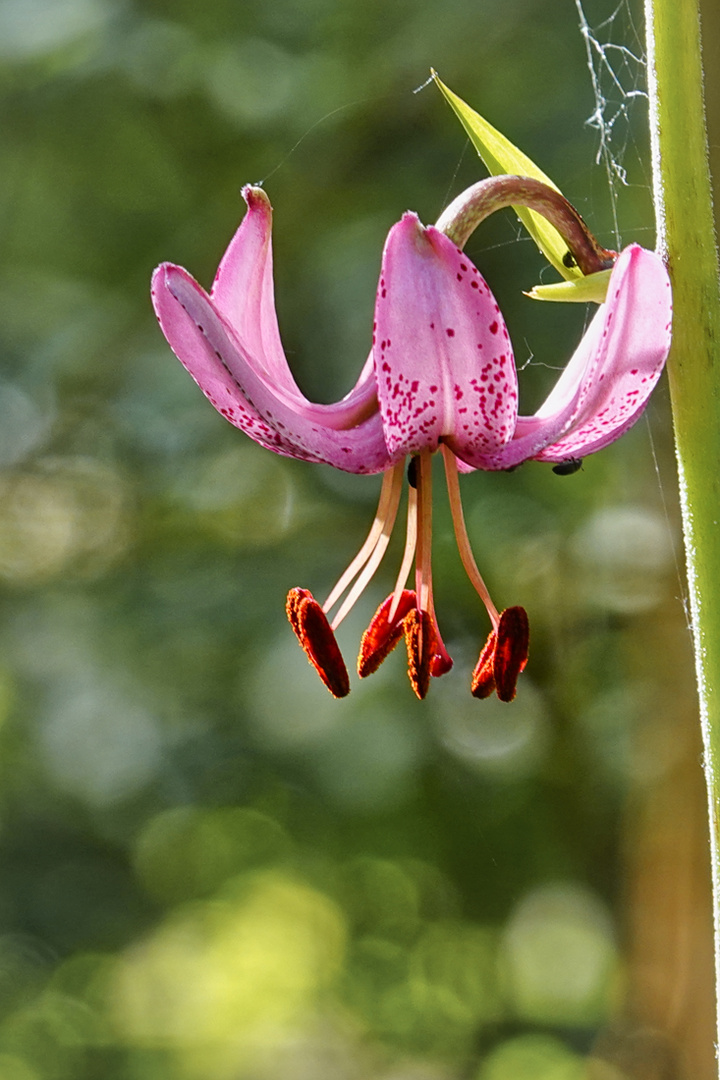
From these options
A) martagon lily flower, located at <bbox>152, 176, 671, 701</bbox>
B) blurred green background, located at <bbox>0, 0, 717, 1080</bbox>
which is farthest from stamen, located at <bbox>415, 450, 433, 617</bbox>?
blurred green background, located at <bbox>0, 0, 717, 1080</bbox>

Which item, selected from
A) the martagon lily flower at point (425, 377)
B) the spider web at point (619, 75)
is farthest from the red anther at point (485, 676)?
A: the spider web at point (619, 75)

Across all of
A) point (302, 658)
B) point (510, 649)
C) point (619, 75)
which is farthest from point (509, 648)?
point (619, 75)

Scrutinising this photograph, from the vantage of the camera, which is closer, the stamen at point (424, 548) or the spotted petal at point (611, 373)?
the spotted petal at point (611, 373)

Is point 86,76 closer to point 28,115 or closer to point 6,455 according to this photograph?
point 28,115

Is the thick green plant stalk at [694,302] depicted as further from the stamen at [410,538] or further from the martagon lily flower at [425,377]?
the stamen at [410,538]

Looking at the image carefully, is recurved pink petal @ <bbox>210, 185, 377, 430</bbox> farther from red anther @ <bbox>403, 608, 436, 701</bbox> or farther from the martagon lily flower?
red anther @ <bbox>403, 608, 436, 701</bbox>

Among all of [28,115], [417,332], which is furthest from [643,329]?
[28,115]

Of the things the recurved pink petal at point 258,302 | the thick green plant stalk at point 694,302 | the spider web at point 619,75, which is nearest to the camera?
the thick green plant stalk at point 694,302

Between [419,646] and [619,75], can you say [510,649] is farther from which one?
[619,75]
